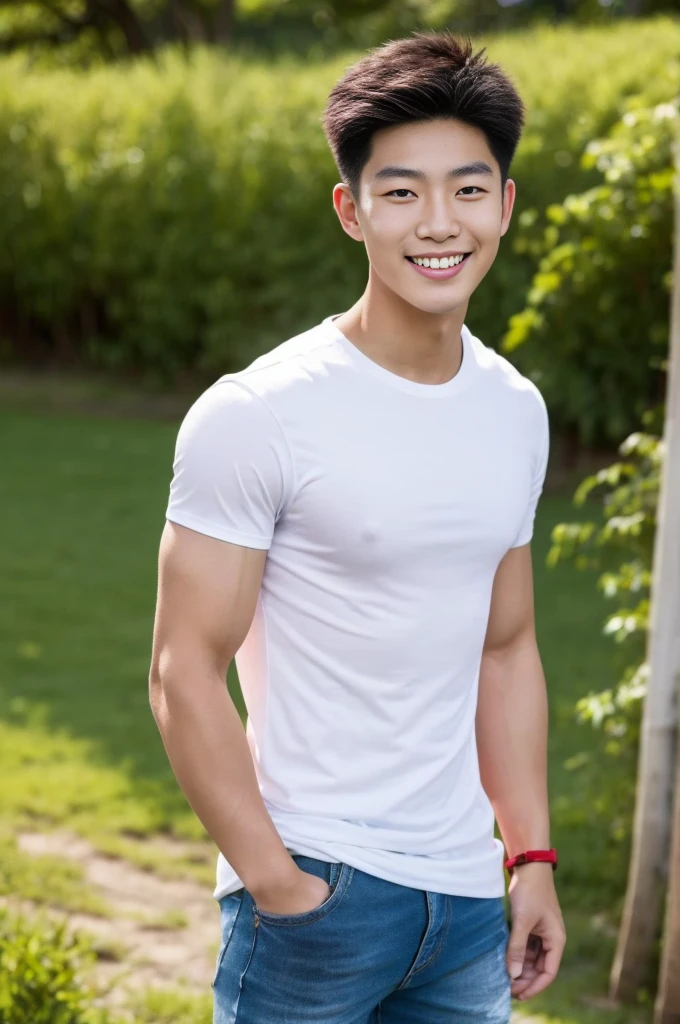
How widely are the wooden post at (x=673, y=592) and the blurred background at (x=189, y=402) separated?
26cm

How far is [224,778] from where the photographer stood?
5.78ft

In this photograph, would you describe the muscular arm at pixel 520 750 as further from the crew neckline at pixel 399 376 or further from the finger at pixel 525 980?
the crew neckline at pixel 399 376

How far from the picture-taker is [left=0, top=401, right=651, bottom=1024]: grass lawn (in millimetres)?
4152

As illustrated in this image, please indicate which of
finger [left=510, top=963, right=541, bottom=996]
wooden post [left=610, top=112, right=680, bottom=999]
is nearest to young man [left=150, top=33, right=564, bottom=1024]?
finger [left=510, top=963, right=541, bottom=996]

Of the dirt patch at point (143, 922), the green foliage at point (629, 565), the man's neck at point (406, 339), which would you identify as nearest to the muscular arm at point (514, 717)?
the man's neck at point (406, 339)

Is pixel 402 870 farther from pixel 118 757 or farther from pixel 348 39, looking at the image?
pixel 348 39

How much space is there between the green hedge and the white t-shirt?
7.89 meters

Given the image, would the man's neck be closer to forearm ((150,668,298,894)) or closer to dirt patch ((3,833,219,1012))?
forearm ((150,668,298,894))

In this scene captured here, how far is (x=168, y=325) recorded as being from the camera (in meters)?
11.9

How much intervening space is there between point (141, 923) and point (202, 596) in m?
2.61

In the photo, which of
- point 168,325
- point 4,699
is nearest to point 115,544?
point 4,699

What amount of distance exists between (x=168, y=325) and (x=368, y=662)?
10300mm

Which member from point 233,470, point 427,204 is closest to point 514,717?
point 233,470

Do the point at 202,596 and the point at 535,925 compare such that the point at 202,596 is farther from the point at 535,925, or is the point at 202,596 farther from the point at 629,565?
the point at 629,565
